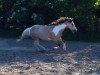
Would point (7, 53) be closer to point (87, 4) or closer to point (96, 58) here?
point (96, 58)

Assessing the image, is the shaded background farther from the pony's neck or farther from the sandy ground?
the pony's neck

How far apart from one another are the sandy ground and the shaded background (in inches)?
47.4

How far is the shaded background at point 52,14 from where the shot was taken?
44.8 ft

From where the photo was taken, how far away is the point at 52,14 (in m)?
13.9

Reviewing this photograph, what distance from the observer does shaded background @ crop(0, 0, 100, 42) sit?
1366 cm

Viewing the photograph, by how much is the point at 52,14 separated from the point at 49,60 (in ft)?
13.7

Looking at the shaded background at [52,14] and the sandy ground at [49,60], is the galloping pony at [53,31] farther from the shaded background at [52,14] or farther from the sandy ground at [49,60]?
the shaded background at [52,14]

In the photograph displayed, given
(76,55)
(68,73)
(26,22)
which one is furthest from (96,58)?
(26,22)

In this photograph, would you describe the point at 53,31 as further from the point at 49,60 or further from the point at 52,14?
the point at 52,14

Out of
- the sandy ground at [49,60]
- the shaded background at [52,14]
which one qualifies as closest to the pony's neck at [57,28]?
the sandy ground at [49,60]

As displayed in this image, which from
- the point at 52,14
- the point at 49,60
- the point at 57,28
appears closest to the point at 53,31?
the point at 57,28

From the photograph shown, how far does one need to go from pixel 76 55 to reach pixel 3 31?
4.87m

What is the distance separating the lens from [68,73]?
864 cm

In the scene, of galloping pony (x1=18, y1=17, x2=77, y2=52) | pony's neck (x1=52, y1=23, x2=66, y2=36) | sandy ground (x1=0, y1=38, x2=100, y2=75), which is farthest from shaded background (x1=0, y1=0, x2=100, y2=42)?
pony's neck (x1=52, y1=23, x2=66, y2=36)
